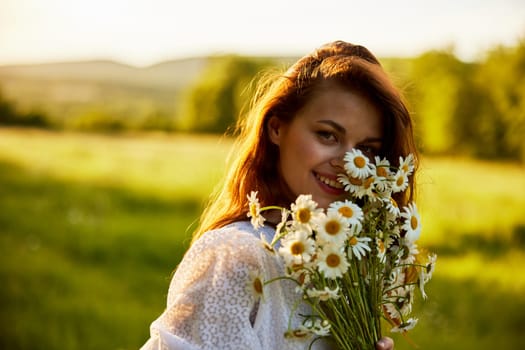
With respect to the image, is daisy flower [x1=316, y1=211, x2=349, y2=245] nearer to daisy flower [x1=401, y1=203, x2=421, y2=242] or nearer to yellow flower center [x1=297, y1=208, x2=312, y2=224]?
yellow flower center [x1=297, y1=208, x2=312, y2=224]

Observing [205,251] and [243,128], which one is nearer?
[205,251]

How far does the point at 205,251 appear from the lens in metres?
1.65

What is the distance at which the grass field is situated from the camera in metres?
5.14

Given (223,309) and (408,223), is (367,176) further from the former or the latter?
(223,309)

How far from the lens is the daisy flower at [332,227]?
1403mm

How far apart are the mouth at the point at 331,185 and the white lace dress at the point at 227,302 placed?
207mm

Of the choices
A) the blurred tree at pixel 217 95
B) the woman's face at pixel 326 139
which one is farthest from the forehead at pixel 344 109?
the blurred tree at pixel 217 95

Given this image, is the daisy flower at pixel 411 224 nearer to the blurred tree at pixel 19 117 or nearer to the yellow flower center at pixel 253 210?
the yellow flower center at pixel 253 210

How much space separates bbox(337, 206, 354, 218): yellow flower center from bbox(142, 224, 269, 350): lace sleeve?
25cm

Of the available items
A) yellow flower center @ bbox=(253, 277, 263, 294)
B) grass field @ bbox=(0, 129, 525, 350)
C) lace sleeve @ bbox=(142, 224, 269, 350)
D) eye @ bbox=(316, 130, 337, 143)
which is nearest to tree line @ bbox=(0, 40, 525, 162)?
grass field @ bbox=(0, 129, 525, 350)

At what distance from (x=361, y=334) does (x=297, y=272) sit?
0.25 metres

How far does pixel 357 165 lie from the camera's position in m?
1.57

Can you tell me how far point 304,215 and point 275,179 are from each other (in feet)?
1.60

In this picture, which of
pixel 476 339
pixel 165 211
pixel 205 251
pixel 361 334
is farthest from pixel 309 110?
pixel 165 211
